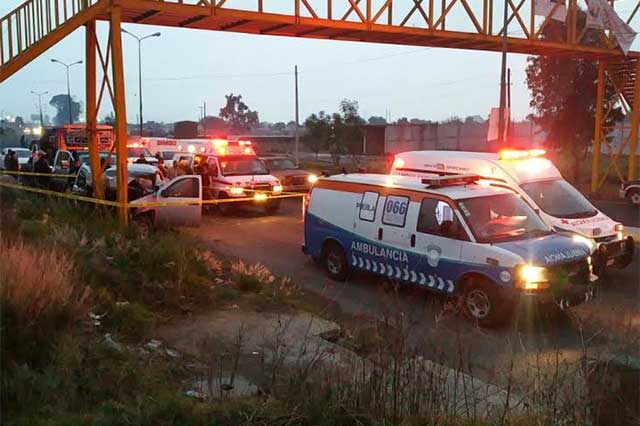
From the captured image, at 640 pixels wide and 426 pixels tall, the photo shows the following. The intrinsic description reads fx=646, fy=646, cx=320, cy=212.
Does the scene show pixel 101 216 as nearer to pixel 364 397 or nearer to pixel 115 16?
pixel 115 16

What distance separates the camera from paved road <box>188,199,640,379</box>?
21.0ft

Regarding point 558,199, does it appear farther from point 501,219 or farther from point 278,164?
point 278,164

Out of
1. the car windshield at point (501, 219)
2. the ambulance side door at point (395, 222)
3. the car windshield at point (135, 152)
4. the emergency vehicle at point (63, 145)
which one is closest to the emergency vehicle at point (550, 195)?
the car windshield at point (501, 219)

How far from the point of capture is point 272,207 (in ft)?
64.6

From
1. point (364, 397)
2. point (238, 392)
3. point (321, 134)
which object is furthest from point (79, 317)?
point (321, 134)

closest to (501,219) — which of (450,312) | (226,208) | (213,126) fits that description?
(450,312)

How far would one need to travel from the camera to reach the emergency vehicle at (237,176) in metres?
18.9

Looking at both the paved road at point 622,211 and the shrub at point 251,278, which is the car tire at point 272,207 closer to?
the shrub at point 251,278

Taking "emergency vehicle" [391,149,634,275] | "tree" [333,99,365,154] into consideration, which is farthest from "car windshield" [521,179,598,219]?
"tree" [333,99,365,154]

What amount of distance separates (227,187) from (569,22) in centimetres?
1178

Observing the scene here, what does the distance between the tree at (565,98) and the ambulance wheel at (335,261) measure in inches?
780

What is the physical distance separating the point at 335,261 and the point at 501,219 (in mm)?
3120

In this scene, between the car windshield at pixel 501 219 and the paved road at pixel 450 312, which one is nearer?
the paved road at pixel 450 312

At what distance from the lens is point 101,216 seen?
1308 centimetres
